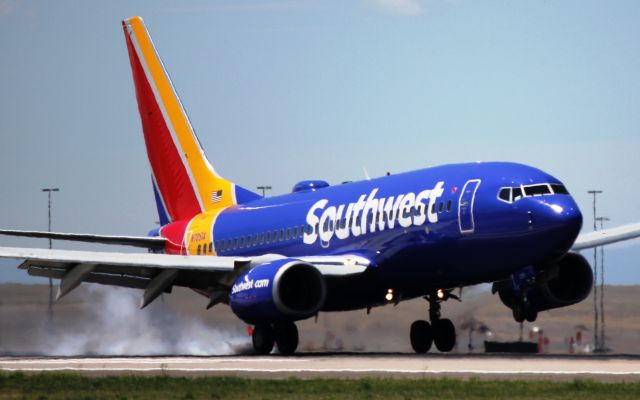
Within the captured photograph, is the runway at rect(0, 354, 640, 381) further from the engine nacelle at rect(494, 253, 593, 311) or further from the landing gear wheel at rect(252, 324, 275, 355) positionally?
the engine nacelle at rect(494, 253, 593, 311)

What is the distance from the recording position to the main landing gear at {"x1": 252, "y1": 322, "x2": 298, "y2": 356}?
4228 centimetres

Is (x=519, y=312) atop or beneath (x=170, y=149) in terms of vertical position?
beneath

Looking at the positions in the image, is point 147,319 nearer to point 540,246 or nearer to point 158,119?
point 158,119

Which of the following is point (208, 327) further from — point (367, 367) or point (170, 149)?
point (367, 367)

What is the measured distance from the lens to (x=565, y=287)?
41031 millimetres

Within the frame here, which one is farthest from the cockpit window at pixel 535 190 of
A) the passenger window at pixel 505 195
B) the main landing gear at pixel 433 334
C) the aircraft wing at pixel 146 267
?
the main landing gear at pixel 433 334

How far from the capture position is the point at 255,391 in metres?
27.6

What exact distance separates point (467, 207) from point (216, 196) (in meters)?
15.0

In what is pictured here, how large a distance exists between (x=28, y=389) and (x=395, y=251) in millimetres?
13976

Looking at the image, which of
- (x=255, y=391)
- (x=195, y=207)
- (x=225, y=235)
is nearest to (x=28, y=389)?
(x=255, y=391)

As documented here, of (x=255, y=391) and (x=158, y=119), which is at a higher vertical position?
(x=158, y=119)

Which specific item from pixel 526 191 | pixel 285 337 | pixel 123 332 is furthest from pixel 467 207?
pixel 123 332

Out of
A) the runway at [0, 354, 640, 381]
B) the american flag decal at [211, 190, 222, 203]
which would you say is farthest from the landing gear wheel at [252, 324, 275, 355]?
the american flag decal at [211, 190, 222, 203]

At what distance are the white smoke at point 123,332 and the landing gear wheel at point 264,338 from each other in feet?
18.8
